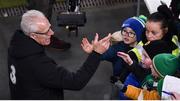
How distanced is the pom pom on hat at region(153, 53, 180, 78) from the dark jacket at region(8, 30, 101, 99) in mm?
376

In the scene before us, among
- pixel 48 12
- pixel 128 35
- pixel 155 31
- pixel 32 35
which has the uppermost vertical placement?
pixel 32 35

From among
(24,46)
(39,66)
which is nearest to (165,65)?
(39,66)

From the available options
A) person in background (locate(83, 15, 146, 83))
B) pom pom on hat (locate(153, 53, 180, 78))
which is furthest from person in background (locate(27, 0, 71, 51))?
pom pom on hat (locate(153, 53, 180, 78))

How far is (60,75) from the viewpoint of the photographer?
9.30ft

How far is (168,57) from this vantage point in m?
2.88

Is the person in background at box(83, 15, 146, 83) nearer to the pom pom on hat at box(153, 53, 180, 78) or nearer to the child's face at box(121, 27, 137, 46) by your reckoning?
the child's face at box(121, 27, 137, 46)

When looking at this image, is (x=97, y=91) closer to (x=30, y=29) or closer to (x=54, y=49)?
(x=54, y=49)

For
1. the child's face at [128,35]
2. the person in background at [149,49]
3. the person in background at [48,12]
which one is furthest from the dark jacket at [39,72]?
the person in background at [48,12]

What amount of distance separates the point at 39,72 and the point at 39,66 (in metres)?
0.04

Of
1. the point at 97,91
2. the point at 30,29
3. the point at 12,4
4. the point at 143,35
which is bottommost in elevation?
the point at 97,91

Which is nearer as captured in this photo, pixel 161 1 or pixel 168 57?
pixel 168 57

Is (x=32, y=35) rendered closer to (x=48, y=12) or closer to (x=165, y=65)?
(x=165, y=65)

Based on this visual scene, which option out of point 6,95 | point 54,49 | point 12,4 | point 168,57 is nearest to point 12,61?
point 168,57

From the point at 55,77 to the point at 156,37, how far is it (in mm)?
931
